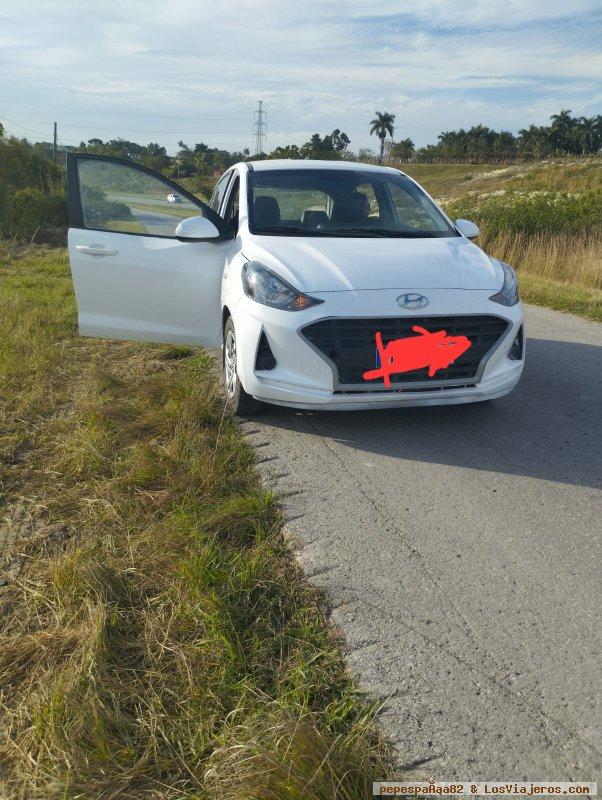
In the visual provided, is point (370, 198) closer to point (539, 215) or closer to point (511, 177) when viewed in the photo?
point (539, 215)

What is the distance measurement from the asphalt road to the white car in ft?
1.24

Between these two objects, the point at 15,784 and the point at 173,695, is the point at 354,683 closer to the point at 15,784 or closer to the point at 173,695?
the point at 173,695

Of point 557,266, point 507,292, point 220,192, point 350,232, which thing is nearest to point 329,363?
point 507,292

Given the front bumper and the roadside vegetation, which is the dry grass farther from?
the front bumper

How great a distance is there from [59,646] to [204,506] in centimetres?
109

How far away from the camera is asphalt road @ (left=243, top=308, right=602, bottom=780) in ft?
6.93

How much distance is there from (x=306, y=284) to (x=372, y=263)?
507mm

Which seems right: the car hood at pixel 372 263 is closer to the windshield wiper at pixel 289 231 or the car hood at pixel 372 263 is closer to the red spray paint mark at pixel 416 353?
the windshield wiper at pixel 289 231

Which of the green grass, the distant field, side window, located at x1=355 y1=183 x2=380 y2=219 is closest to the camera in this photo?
the green grass

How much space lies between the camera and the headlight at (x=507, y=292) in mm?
4351

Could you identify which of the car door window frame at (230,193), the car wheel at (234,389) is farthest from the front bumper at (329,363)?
the car door window frame at (230,193)

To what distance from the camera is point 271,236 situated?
16.0 ft

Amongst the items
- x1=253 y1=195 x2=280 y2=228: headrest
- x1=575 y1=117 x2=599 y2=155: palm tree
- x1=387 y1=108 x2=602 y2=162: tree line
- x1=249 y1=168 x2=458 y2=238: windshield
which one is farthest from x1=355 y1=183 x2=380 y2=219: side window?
x1=575 y1=117 x2=599 y2=155: palm tree

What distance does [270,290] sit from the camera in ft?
13.9
